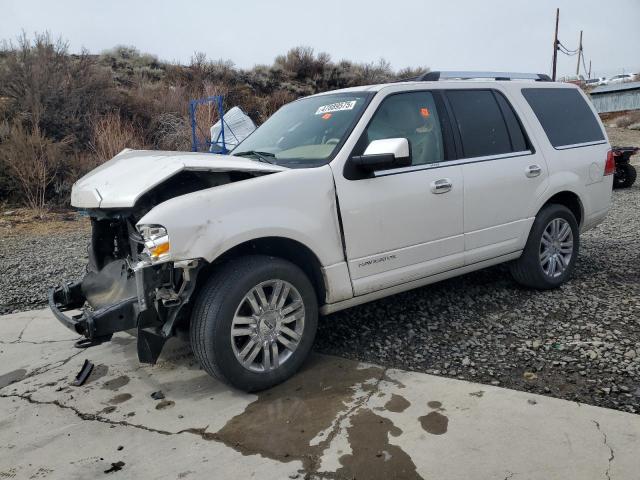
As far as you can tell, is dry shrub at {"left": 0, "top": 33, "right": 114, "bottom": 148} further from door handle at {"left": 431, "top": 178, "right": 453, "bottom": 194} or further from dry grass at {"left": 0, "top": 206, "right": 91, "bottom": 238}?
door handle at {"left": 431, "top": 178, "right": 453, "bottom": 194}

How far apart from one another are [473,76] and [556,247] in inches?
70.0

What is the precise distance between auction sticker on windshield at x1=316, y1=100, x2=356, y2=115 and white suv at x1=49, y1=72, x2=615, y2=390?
23mm

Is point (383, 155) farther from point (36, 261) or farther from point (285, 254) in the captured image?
point (36, 261)

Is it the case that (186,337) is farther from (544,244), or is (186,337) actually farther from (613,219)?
(613,219)

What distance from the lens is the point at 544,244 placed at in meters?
4.92

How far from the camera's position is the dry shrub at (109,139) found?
516 inches

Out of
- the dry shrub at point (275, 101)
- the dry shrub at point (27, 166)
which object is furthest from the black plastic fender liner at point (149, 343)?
the dry shrub at point (275, 101)

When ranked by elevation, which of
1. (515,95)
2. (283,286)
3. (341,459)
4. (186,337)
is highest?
(515,95)

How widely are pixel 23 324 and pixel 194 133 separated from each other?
1098cm

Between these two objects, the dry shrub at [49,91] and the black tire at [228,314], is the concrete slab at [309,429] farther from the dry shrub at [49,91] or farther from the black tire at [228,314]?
the dry shrub at [49,91]

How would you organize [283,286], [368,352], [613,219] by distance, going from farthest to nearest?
[613,219] → [368,352] → [283,286]

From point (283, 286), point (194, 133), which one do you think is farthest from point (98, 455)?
point (194, 133)

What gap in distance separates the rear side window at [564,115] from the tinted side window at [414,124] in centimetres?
126

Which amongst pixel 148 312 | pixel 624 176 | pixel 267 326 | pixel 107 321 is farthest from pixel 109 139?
pixel 624 176
